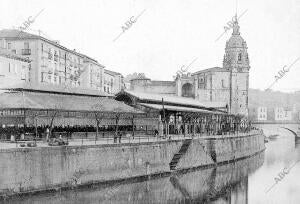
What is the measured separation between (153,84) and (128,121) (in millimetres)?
60127

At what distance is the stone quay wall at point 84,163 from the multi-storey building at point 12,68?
80.0 ft

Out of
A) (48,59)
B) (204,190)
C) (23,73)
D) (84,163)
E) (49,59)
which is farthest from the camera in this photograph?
(49,59)

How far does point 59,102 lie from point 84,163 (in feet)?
28.5

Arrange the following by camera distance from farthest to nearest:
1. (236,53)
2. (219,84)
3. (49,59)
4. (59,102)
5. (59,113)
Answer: (236,53)
(219,84)
(49,59)
(59,102)
(59,113)

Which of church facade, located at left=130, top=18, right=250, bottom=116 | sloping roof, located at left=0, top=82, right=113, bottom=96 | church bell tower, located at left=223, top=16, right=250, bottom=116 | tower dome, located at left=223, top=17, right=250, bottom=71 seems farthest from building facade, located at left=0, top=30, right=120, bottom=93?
tower dome, located at left=223, top=17, right=250, bottom=71

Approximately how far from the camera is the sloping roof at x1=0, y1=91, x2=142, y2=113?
40281 millimetres

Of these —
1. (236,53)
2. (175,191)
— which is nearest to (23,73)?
(175,191)

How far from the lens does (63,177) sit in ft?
123

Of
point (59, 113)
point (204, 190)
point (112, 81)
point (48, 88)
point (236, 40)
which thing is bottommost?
point (204, 190)

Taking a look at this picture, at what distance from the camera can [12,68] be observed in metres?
64.2

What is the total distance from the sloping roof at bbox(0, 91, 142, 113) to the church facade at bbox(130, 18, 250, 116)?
2383 inches

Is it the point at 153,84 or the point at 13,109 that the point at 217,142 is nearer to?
the point at 13,109

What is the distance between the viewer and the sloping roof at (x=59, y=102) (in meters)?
40.3

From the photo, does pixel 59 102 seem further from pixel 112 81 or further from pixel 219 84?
pixel 219 84
